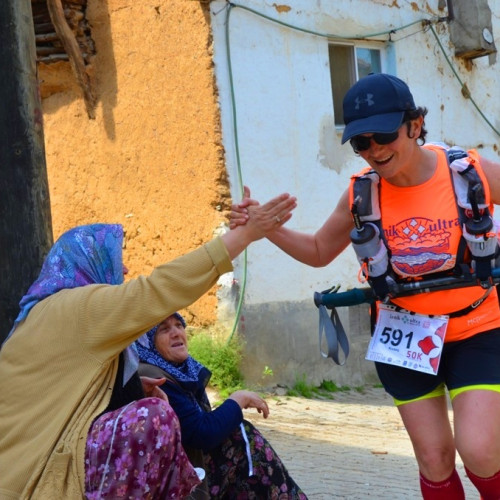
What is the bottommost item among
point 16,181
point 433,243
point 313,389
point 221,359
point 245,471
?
point 313,389

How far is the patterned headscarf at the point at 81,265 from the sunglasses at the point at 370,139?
3.17 ft

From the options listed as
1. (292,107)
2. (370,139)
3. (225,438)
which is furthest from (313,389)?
(370,139)

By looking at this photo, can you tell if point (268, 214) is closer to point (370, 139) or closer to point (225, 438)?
point (370, 139)

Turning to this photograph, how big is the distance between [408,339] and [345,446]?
331 cm

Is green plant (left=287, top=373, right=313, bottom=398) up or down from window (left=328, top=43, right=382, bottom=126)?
down

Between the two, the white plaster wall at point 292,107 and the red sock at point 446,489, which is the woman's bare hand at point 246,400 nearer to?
the red sock at point 446,489

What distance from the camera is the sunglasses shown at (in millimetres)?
3387

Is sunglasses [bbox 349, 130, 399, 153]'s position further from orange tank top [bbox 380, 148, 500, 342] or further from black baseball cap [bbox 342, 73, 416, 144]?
orange tank top [bbox 380, 148, 500, 342]

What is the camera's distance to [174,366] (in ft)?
12.8

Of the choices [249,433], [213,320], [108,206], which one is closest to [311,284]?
[213,320]

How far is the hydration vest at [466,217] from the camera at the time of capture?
3381 millimetres

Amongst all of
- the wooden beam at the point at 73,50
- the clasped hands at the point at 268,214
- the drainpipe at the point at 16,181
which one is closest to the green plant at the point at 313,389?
the wooden beam at the point at 73,50

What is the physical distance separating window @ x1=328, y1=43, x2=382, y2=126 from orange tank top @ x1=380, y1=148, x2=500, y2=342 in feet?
18.7

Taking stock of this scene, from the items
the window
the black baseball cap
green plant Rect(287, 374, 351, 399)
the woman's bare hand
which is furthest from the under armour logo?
the window
